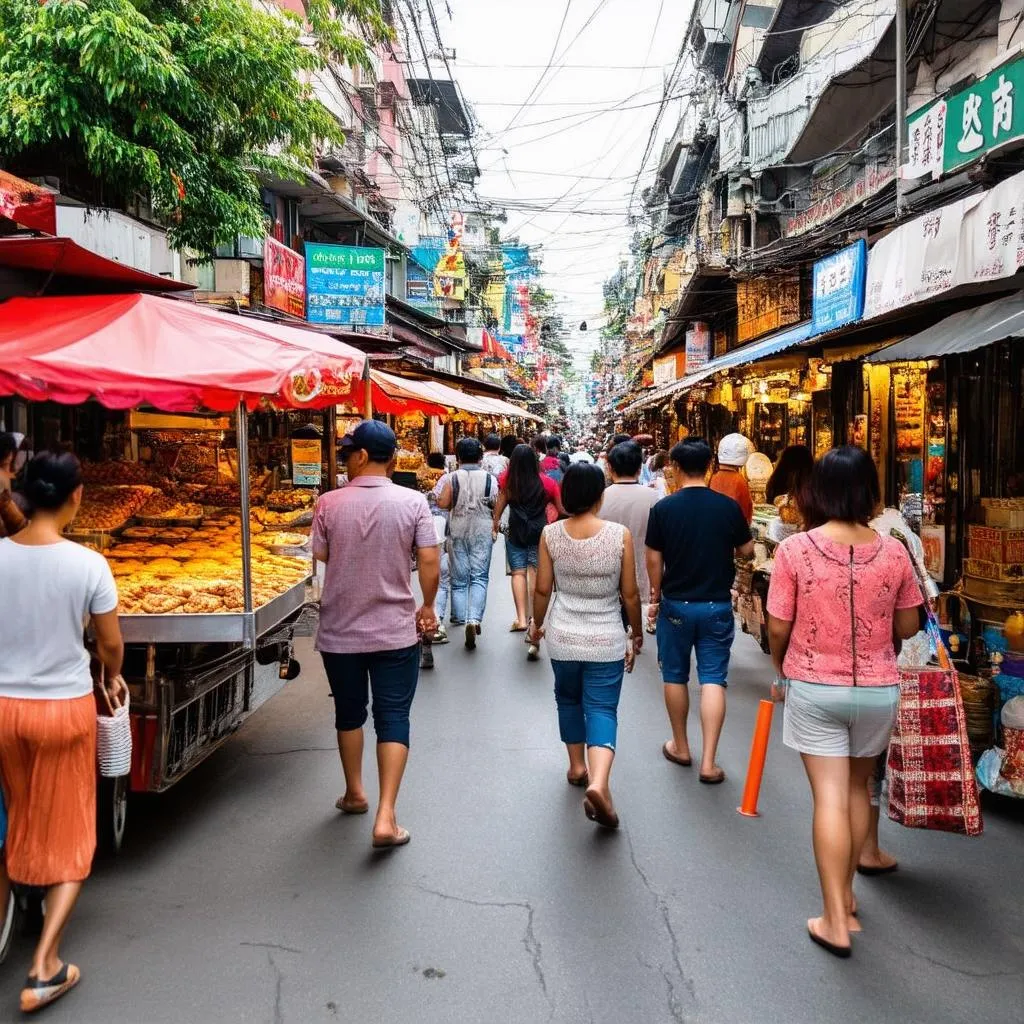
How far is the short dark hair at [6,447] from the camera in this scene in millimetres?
4578

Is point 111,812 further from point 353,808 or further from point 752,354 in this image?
point 752,354

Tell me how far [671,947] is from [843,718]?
1.10m

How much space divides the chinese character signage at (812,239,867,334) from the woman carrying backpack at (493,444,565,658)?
3689 mm

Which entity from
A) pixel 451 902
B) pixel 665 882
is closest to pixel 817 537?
pixel 665 882

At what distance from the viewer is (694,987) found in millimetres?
3062

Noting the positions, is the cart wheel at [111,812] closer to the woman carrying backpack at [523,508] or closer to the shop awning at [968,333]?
the woman carrying backpack at [523,508]

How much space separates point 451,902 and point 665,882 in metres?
0.96

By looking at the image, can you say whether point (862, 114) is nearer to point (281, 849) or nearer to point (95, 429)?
point (95, 429)

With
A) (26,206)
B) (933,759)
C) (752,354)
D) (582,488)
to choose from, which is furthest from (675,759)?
(752,354)

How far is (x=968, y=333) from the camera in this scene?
5.92 m

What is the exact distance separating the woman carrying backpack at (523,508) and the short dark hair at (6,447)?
4.63 meters

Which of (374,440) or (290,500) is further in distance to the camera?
(290,500)

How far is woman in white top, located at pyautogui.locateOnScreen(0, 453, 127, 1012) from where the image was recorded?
3.07 m

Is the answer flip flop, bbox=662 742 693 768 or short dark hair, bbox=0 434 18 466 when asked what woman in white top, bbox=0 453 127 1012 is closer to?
short dark hair, bbox=0 434 18 466
